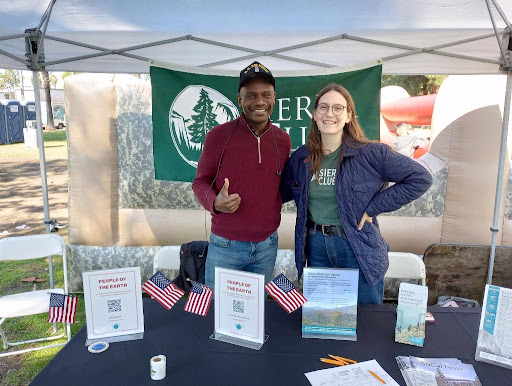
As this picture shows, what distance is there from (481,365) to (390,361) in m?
0.32

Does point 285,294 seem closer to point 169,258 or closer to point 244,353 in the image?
point 244,353

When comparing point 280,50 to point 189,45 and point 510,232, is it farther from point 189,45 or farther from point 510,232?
point 510,232

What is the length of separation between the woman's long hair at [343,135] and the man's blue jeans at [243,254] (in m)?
0.48

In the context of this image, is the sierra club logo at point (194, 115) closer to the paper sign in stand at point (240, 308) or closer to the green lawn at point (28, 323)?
the green lawn at point (28, 323)

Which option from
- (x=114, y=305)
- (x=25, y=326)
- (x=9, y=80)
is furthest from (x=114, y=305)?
(x=9, y=80)

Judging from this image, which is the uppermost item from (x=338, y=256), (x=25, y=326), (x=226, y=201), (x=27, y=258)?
(x=226, y=201)

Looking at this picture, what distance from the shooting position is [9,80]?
4975cm

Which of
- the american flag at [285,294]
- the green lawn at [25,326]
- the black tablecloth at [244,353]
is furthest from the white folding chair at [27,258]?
the american flag at [285,294]

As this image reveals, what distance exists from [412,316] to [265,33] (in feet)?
7.01

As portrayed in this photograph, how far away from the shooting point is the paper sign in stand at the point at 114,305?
1.54 meters

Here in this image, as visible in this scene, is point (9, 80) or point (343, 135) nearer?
point (343, 135)

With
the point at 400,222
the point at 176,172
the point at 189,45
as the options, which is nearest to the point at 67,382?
the point at 176,172

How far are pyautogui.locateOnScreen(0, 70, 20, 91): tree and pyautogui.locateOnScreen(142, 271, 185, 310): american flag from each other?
55565mm

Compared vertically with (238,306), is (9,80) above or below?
above
